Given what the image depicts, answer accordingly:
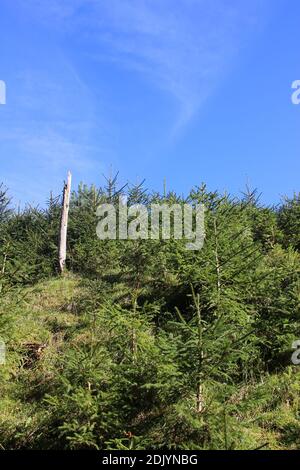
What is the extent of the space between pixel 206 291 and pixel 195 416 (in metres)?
3.71

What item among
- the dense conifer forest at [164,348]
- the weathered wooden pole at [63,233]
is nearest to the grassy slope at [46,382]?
the dense conifer forest at [164,348]

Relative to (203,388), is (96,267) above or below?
above

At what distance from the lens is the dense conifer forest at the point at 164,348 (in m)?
6.43

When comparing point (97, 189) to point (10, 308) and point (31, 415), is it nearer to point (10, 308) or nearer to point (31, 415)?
point (10, 308)

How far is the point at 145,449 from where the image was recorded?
616cm

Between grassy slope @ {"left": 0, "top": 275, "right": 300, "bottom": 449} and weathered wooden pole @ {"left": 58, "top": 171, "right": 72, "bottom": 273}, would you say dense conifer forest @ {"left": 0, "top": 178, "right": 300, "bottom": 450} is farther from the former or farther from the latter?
weathered wooden pole @ {"left": 58, "top": 171, "right": 72, "bottom": 273}

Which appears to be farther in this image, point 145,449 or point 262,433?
point 262,433

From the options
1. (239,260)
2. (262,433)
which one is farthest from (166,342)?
(239,260)

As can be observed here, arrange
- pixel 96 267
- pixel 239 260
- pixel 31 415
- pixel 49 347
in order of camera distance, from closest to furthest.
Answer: pixel 31 415, pixel 239 260, pixel 49 347, pixel 96 267

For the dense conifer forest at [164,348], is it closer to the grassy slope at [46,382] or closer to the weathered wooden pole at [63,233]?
the grassy slope at [46,382]

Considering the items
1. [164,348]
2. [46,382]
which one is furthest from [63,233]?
[164,348]

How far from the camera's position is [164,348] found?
6.72 meters

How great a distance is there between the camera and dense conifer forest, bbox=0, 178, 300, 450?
643 cm
